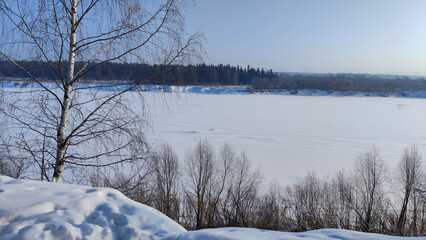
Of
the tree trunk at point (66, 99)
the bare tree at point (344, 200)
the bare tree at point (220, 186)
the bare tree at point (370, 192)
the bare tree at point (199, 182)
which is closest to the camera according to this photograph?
the tree trunk at point (66, 99)

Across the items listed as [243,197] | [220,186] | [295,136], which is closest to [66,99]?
[243,197]

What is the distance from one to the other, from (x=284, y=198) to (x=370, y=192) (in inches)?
150

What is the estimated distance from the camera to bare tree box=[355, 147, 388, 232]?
498 inches

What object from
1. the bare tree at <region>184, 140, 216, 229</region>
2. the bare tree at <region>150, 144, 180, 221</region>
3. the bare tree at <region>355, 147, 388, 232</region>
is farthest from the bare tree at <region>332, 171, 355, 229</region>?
the bare tree at <region>150, 144, 180, 221</region>

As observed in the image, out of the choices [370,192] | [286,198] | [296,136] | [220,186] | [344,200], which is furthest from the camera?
[296,136]

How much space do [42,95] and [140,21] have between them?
1.19 meters

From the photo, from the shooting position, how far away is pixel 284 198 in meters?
13.2

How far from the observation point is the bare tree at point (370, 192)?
41.5 ft

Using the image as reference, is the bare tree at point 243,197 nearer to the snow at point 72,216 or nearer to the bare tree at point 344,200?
the bare tree at point 344,200

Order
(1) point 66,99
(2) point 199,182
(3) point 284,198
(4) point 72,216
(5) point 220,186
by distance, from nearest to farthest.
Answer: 1. (4) point 72,216
2. (1) point 66,99
3. (3) point 284,198
4. (2) point 199,182
5. (5) point 220,186

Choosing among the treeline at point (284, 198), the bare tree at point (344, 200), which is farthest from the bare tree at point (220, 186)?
the bare tree at point (344, 200)

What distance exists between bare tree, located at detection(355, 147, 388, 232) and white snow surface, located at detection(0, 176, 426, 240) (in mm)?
11027

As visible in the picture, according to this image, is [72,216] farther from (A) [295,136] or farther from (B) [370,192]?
(A) [295,136]

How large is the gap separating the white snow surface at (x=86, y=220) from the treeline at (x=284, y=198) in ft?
31.9
